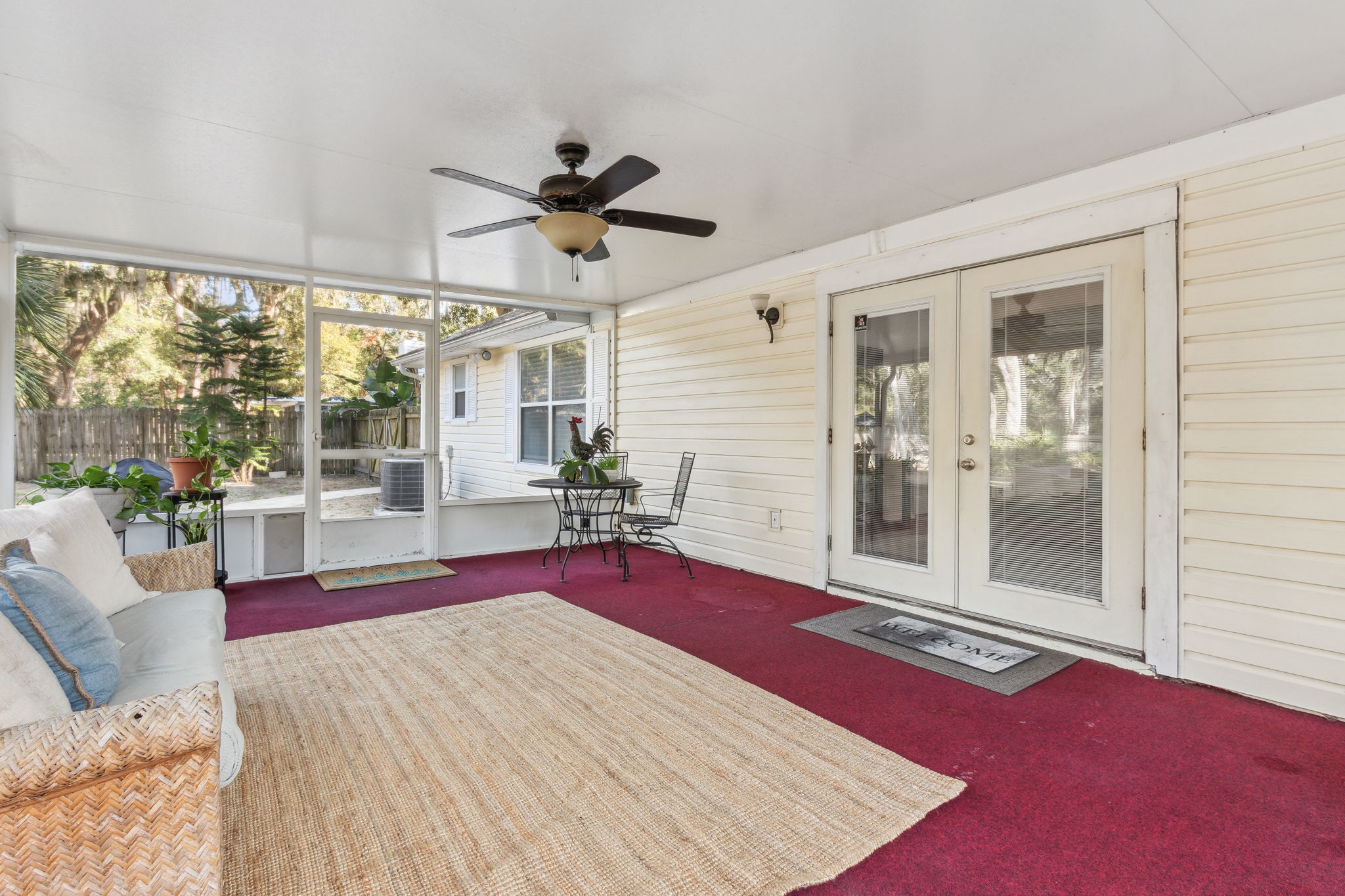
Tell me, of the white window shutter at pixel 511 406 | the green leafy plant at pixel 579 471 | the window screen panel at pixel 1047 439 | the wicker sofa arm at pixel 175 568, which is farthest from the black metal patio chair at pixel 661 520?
the wicker sofa arm at pixel 175 568

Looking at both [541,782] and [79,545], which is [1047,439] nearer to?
[541,782]

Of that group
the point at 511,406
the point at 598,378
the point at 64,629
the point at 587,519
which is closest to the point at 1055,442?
the point at 587,519

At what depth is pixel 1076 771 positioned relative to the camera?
223cm

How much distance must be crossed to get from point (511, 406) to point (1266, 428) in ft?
23.1

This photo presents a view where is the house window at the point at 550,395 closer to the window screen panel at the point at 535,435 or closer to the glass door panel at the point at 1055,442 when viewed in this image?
the window screen panel at the point at 535,435

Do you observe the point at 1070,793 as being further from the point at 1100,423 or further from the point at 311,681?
the point at 311,681

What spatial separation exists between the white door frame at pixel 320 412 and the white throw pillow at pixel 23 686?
4181 mm

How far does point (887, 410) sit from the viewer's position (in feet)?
14.2

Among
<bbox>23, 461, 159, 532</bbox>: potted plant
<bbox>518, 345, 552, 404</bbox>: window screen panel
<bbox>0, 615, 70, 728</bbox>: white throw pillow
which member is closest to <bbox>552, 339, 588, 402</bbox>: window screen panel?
<bbox>518, 345, 552, 404</bbox>: window screen panel

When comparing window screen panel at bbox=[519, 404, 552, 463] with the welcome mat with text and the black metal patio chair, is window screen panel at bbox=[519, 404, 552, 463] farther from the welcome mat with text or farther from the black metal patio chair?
the welcome mat with text

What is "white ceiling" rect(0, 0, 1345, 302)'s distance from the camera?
2109 millimetres

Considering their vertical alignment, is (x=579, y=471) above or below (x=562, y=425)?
below

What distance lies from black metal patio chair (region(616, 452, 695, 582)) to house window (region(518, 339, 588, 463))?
54.9 inches

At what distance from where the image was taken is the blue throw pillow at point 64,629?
1.46m
